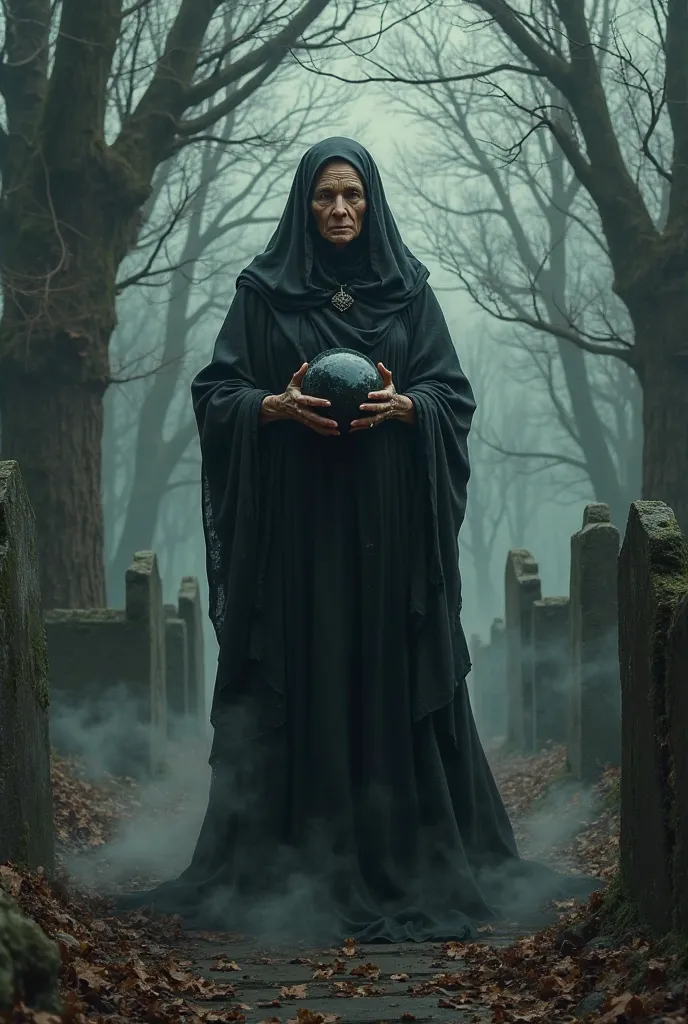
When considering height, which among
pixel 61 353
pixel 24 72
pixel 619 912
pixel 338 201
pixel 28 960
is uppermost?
pixel 24 72

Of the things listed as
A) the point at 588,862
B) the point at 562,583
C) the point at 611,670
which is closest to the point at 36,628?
the point at 588,862

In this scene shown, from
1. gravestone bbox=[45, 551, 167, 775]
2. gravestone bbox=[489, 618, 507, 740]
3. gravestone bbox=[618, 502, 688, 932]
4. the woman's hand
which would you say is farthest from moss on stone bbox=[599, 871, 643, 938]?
gravestone bbox=[489, 618, 507, 740]

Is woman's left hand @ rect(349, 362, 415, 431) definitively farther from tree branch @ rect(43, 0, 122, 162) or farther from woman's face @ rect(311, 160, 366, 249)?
tree branch @ rect(43, 0, 122, 162)

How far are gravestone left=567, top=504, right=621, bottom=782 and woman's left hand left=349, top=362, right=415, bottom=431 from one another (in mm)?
4251

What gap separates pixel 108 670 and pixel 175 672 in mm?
5073

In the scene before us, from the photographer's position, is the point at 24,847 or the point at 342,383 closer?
the point at 24,847

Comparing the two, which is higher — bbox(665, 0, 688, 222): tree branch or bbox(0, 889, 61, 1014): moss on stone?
bbox(665, 0, 688, 222): tree branch

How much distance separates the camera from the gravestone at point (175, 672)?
17234 mm

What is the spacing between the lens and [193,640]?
1997cm

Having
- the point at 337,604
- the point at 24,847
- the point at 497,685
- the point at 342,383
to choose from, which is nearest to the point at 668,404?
the point at 337,604

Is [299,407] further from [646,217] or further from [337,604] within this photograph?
[646,217]

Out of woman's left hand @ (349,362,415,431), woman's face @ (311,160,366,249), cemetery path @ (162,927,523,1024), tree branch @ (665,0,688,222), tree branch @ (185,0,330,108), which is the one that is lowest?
cemetery path @ (162,927,523,1024)

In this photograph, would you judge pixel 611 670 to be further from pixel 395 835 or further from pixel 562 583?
pixel 562 583

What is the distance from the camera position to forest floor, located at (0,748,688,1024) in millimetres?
4484
